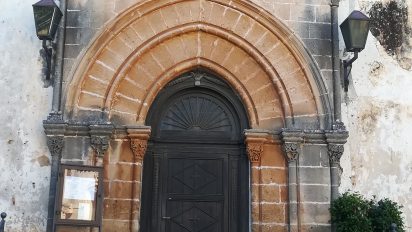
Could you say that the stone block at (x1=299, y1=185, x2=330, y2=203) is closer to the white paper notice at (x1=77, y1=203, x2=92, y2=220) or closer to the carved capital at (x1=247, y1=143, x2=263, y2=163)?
the carved capital at (x1=247, y1=143, x2=263, y2=163)

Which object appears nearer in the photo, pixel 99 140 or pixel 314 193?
pixel 99 140

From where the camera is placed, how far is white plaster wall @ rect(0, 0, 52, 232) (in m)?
7.17

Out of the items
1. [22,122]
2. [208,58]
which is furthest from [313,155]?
[22,122]

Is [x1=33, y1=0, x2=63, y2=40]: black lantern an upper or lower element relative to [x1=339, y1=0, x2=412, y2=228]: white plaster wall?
upper

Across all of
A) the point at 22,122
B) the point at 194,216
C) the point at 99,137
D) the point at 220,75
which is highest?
the point at 220,75

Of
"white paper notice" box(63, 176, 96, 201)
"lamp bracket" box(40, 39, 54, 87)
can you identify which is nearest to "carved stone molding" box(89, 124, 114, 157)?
"white paper notice" box(63, 176, 96, 201)

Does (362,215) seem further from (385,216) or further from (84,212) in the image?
(84,212)

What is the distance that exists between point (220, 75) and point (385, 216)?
2823 millimetres

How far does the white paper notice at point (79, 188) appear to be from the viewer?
22.0 ft

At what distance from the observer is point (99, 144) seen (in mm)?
7250

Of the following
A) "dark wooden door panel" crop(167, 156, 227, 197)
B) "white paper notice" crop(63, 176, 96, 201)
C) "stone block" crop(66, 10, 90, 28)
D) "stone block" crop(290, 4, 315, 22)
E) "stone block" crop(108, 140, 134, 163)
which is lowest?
"white paper notice" crop(63, 176, 96, 201)

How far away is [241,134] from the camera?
7.89 metres

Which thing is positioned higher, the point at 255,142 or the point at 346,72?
the point at 346,72

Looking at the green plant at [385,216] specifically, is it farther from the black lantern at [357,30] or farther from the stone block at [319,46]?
the stone block at [319,46]
